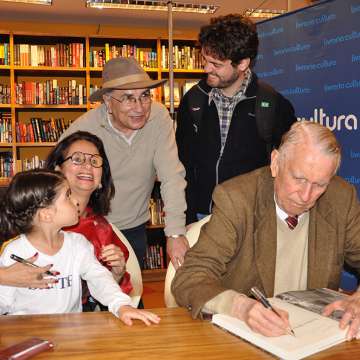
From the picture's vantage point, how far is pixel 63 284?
185 cm

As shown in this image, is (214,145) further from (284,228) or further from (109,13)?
(109,13)

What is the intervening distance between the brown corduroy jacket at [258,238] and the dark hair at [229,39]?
0.98 m

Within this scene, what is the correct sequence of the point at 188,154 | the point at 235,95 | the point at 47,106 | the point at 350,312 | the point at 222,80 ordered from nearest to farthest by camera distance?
the point at 350,312, the point at 222,80, the point at 235,95, the point at 188,154, the point at 47,106

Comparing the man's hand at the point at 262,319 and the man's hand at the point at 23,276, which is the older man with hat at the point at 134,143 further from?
the man's hand at the point at 262,319

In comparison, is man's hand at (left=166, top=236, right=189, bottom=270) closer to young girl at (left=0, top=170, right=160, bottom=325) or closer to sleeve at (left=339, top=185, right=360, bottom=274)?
young girl at (left=0, top=170, right=160, bottom=325)

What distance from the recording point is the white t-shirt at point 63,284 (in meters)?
1.78

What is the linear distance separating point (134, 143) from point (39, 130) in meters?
4.02

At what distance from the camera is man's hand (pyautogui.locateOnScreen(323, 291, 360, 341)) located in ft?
4.59

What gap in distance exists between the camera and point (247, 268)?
1.84 meters

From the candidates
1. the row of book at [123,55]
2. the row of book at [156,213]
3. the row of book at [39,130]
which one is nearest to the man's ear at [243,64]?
the row of book at [156,213]

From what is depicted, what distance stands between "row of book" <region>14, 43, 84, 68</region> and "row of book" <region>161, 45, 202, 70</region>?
103 cm

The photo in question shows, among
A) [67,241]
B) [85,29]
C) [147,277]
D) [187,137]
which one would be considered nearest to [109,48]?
[85,29]

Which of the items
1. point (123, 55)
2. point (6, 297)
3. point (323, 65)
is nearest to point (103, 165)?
point (6, 297)

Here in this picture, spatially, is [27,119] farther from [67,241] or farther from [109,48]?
[67,241]
